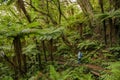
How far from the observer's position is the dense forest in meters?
7.24

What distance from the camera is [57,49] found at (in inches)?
484

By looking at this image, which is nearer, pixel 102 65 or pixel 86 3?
pixel 102 65

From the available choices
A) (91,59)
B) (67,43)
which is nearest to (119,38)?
(91,59)

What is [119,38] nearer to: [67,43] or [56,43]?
[67,43]

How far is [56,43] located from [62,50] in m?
1.24

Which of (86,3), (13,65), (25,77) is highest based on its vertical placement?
(86,3)

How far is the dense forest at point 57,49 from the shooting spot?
23.8 feet

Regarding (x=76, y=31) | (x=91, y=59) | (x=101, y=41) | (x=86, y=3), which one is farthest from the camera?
(x=76, y=31)

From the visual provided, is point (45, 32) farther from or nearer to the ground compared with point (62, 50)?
farther from the ground

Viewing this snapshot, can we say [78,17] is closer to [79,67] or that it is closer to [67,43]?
[67,43]

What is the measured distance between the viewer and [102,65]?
822 cm

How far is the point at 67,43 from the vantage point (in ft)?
37.4

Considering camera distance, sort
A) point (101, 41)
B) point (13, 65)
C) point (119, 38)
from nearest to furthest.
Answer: point (13, 65) → point (119, 38) → point (101, 41)

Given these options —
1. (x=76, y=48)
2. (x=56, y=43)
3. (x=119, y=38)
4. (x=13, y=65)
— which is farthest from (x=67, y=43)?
(x=13, y=65)
